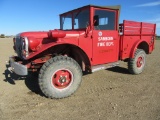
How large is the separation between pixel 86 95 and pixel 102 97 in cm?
43

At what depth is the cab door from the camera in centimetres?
542

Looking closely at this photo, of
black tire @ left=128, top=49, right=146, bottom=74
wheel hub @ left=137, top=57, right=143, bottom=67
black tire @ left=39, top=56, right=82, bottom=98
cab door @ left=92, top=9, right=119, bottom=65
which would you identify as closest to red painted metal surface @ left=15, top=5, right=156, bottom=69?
cab door @ left=92, top=9, right=119, bottom=65

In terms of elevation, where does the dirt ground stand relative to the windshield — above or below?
below

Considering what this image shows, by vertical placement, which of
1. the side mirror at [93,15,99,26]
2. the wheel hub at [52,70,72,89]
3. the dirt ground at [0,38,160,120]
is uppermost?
the side mirror at [93,15,99,26]

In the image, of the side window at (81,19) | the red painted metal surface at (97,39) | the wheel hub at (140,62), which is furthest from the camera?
the wheel hub at (140,62)

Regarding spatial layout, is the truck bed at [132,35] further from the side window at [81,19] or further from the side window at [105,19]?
the side window at [81,19]

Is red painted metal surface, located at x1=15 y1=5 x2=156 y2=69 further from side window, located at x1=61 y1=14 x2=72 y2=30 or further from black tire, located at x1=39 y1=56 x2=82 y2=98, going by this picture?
black tire, located at x1=39 y1=56 x2=82 y2=98

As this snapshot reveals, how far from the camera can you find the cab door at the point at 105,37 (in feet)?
17.8

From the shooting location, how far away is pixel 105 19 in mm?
5730

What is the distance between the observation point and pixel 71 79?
4.95 meters

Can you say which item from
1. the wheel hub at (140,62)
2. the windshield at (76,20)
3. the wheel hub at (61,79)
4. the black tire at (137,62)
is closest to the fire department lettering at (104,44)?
the windshield at (76,20)

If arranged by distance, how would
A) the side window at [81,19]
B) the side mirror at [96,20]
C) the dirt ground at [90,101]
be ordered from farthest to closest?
the side window at [81,19], the side mirror at [96,20], the dirt ground at [90,101]

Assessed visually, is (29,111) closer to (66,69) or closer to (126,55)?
(66,69)

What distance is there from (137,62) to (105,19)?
7.96 ft
